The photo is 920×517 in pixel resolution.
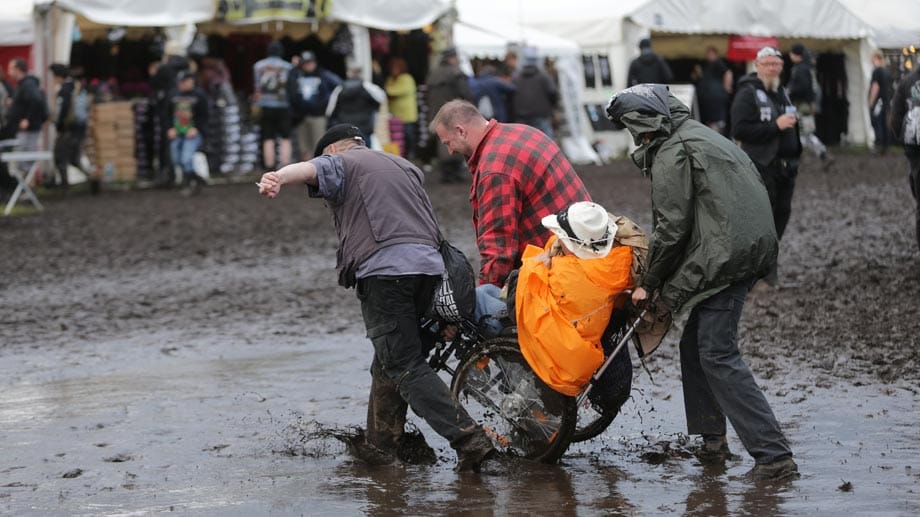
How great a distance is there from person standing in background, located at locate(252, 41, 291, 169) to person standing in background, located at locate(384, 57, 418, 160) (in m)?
3.04

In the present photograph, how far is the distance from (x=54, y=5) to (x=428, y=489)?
57.1 feet

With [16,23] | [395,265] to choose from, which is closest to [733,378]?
[395,265]

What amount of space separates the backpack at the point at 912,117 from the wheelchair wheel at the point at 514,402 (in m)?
5.03

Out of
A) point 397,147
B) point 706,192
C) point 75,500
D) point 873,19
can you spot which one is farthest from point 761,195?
point 873,19

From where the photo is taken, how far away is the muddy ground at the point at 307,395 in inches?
237

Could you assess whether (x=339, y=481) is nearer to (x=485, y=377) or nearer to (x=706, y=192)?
(x=485, y=377)

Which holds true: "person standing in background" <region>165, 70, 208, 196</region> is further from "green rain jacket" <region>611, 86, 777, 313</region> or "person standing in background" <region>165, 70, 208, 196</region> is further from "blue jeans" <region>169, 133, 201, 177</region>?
"green rain jacket" <region>611, 86, 777, 313</region>

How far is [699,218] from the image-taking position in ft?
19.9

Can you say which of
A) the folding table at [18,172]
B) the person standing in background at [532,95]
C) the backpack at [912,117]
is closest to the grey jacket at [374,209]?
the backpack at [912,117]

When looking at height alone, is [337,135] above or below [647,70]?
below

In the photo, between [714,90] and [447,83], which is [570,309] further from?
[714,90]

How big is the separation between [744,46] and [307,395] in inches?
919

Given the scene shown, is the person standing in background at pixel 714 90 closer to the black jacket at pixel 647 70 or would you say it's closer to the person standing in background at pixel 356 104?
the black jacket at pixel 647 70

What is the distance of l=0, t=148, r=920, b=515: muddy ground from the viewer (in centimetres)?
601
